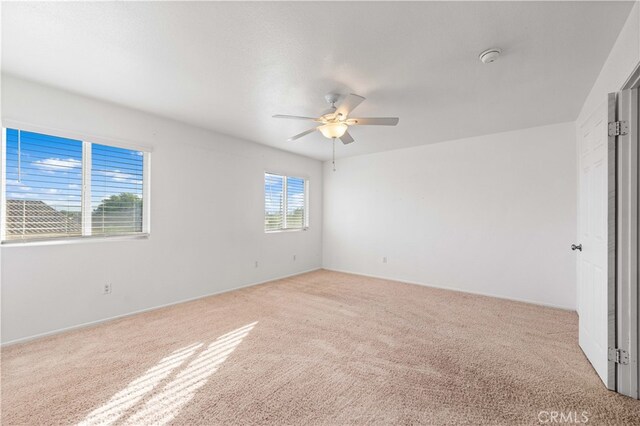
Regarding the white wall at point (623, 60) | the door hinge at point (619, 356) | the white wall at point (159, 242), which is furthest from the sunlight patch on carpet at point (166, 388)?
the white wall at point (623, 60)

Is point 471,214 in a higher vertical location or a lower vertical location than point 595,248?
higher

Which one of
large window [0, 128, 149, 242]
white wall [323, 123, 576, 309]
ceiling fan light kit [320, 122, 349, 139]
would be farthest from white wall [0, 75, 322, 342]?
ceiling fan light kit [320, 122, 349, 139]

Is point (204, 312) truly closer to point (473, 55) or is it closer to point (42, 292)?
point (42, 292)

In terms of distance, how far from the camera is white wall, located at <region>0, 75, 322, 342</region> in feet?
8.72

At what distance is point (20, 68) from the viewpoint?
2418 mm

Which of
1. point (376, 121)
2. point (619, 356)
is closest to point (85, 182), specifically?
point (376, 121)

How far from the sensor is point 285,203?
18.4 feet

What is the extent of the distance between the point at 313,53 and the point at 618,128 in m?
2.24

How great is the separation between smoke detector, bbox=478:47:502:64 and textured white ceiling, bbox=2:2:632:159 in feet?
0.18

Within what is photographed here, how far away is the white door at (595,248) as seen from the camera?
1.96 metres

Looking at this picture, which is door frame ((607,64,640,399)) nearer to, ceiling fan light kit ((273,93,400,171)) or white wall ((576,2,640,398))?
white wall ((576,2,640,398))

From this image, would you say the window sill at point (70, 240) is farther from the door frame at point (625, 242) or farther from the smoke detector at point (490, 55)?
the door frame at point (625, 242)

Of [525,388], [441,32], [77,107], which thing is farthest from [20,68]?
[525,388]

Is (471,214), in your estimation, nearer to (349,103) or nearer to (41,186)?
(349,103)
